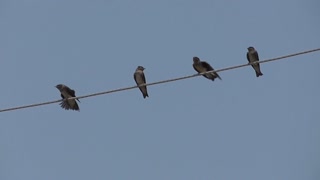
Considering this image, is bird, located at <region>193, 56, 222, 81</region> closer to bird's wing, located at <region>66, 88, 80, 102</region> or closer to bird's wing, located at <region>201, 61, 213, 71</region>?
bird's wing, located at <region>201, 61, 213, 71</region>

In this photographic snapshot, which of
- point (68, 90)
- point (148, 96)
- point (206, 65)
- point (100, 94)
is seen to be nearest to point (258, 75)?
point (206, 65)

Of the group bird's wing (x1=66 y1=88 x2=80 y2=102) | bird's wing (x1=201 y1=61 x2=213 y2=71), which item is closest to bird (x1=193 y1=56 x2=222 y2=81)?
bird's wing (x1=201 y1=61 x2=213 y2=71)

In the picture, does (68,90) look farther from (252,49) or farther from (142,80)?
(252,49)

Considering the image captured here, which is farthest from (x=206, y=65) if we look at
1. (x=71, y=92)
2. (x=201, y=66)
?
(x=71, y=92)

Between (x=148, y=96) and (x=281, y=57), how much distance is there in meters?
4.40

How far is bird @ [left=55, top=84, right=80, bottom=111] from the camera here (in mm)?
16344

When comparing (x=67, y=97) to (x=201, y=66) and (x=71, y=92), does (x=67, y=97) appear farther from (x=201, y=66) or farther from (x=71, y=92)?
(x=201, y=66)

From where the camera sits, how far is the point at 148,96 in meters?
16.6

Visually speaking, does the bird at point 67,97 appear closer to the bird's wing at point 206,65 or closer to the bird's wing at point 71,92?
the bird's wing at point 71,92

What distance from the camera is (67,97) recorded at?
16516 millimetres

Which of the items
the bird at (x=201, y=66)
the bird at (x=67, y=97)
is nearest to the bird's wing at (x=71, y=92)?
the bird at (x=67, y=97)

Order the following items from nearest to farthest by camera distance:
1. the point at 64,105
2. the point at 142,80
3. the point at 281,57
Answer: the point at 281,57 < the point at 64,105 < the point at 142,80

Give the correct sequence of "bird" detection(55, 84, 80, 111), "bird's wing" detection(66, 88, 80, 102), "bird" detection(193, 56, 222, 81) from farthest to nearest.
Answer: "bird" detection(193, 56, 222, 81), "bird's wing" detection(66, 88, 80, 102), "bird" detection(55, 84, 80, 111)

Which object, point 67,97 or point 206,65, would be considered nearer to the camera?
point 67,97
